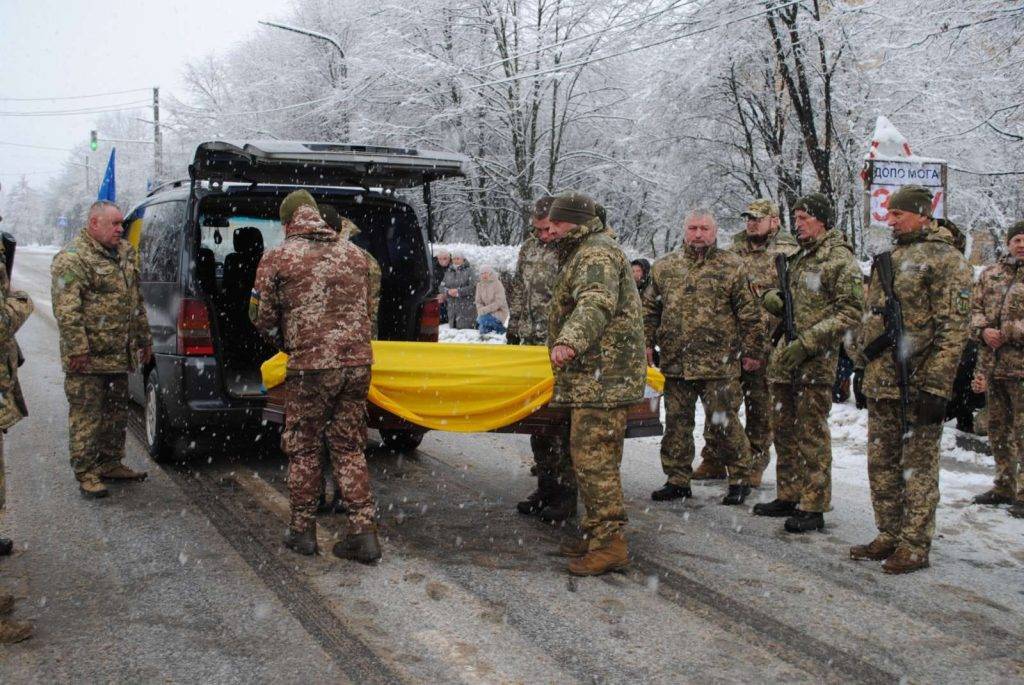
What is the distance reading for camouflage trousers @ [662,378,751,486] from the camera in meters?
6.03

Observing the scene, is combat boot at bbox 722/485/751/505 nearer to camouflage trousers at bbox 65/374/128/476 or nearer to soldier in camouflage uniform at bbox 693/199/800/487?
soldier in camouflage uniform at bbox 693/199/800/487

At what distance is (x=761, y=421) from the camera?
6.64 metres

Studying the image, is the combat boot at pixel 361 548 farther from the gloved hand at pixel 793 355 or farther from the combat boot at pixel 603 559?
the gloved hand at pixel 793 355

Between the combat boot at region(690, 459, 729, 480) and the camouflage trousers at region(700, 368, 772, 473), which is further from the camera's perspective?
the combat boot at region(690, 459, 729, 480)

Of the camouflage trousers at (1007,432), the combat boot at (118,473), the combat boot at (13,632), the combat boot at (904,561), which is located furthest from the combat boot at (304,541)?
the camouflage trousers at (1007,432)

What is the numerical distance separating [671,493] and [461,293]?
10748mm

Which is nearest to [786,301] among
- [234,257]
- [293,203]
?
[293,203]

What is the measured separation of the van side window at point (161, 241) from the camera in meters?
6.36

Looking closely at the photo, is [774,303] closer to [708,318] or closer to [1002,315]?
[708,318]

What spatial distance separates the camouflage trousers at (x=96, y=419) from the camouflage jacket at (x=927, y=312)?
4990mm

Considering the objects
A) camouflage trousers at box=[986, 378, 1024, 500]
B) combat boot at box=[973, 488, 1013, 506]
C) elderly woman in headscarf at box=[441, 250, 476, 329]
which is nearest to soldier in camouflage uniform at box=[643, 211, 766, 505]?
combat boot at box=[973, 488, 1013, 506]

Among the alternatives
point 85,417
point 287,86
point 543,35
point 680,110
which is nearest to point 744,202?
point 680,110

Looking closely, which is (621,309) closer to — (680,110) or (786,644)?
(786,644)

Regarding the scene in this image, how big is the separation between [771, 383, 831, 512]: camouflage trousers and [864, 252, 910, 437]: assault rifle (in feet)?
2.29
